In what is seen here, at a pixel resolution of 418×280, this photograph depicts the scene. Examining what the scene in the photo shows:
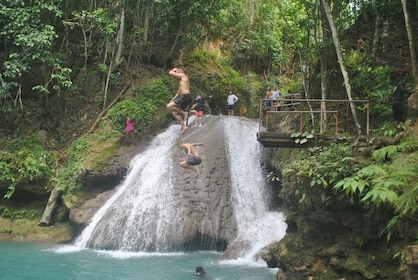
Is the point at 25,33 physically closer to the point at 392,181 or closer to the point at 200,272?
the point at 200,272

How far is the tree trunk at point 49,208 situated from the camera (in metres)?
15.2

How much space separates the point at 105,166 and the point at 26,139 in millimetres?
4007

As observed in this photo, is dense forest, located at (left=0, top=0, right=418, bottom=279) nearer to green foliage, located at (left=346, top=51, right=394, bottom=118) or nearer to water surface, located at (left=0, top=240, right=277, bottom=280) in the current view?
green foliage, located at (left=346, top=51, right=394, bottom=118)

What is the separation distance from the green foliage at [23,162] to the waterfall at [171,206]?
10.7ft

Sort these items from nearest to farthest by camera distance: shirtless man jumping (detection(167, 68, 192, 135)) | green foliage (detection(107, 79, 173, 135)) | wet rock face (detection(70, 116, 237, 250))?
shirtless man jumping (detection(167, 68, 192, 135)) < wet rock face (detection(70, 116, 237, 250)) < green foliage (detection(107, 79, 173, 135))

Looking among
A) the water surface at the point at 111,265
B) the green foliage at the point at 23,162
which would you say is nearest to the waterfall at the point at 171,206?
the water surface at the point at 111,265

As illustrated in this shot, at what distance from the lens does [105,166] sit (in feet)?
50.8

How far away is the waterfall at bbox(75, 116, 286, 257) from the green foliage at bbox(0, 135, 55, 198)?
10.7 ft

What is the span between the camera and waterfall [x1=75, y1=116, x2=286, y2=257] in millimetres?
13000

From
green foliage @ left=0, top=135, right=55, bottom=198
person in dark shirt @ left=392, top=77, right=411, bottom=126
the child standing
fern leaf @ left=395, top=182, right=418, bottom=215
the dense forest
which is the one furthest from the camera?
the child standing

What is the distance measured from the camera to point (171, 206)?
45.5 feet

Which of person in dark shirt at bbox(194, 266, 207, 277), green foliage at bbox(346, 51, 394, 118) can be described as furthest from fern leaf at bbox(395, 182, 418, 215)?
person in dark shirt at bbox(194, 266, 207, 277)

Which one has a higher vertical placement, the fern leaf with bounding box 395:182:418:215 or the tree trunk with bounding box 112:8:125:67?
the tree trunk with bounding box 112:8:125:67

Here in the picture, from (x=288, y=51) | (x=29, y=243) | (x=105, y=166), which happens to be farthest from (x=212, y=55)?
(x=29, y=243)
